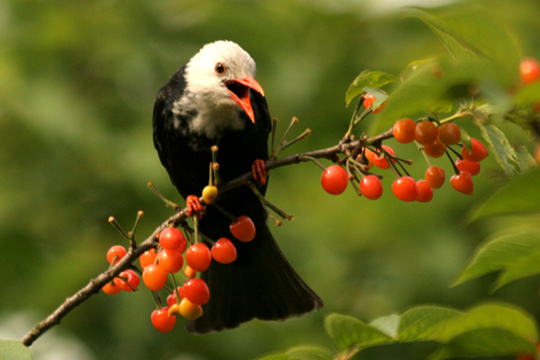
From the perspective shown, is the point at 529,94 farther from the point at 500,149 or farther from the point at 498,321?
the point at 500,149

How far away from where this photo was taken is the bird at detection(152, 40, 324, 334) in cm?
327

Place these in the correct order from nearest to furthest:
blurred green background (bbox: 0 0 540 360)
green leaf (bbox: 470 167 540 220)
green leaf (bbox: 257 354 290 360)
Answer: green leaf (bbox: 470 167 540 220)
green leaf (bbox: 257 354 290 360)
blurred green background (bbox: 0 0 540 360)

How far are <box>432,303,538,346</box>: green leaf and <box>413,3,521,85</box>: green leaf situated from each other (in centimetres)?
40

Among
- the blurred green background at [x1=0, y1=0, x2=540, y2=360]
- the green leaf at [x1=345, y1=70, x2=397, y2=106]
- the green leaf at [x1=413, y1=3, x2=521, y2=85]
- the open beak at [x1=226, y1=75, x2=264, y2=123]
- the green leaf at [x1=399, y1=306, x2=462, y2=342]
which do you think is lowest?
the blurred green background at [x1=0, y1=0, x2=540, y2=360]

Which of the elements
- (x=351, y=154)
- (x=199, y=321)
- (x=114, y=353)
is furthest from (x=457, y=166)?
(x=114, y=353)

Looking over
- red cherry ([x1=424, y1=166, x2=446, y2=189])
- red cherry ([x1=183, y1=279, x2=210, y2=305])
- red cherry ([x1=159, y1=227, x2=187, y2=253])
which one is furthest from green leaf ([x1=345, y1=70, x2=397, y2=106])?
red cherry ([x1=183, y1=279, x2=210, y2=305])

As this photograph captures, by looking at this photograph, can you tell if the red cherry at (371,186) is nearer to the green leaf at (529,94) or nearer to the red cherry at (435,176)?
the red cherry at (435,176)

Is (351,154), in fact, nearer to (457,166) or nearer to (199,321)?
(457,166)

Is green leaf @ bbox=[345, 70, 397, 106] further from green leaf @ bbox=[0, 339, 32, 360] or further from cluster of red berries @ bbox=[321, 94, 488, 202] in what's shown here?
green leaf @ bbox=[0, 339, 32, 360]

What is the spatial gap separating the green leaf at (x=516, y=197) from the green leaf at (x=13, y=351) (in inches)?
40.2

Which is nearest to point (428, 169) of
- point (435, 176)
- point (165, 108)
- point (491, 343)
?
point (435, 176)

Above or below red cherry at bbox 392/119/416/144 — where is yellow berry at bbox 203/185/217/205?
below

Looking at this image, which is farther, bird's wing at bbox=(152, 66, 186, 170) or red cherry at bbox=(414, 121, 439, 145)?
bird's wing at bbox=(152, 66, 186, 170)

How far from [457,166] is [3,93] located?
4.02 meters
